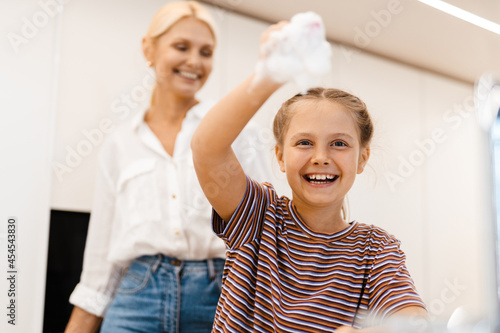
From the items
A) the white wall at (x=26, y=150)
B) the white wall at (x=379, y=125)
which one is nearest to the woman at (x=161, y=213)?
the white wall at (x=379, y=125)

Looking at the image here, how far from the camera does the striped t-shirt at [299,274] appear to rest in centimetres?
42

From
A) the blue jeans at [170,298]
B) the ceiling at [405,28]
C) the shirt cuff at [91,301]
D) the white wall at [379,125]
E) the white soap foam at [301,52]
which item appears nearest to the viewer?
the white soap foam at [301,52]

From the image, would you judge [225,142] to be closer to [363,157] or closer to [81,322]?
[363,157]

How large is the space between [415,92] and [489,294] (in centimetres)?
166

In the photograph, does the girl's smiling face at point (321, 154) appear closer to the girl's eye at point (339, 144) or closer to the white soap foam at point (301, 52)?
the girl's eye at point (339, 144)

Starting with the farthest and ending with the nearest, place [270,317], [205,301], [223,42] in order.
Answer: [223,42] → [205,301] → [270,317]

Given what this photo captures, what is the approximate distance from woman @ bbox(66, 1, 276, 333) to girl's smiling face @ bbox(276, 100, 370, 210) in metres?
0.26

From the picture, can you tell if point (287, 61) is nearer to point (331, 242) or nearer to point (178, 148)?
point (331, 242)

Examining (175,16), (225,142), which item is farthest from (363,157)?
(175,16)

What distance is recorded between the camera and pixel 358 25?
139cm

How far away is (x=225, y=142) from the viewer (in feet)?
1.34

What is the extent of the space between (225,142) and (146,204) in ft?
1.19

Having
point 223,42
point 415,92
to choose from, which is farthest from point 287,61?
point 415,92

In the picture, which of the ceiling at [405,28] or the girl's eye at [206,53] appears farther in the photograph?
the ceiling at [405,28]
